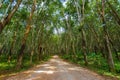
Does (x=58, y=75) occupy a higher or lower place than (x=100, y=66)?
higher

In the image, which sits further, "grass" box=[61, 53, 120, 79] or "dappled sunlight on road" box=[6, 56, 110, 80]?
"grass" box=[61, 53, 120, 79]

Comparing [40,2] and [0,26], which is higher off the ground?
[40,2]

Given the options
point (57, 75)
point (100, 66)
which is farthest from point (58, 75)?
point (100, 66)

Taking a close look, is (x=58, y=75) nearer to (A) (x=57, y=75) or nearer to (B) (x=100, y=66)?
(A) (x=57, y=75)

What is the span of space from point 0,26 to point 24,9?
2024 cm

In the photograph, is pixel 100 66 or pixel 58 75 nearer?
pixel 58 75

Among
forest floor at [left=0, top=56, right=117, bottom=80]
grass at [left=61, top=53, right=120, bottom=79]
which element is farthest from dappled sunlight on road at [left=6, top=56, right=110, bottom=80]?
grass at [left=61, top=53, right=120, bottom=79]

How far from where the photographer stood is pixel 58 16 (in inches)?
1838

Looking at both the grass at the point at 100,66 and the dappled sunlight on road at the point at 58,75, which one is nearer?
the dappled sunlight on road at the point at 58,75

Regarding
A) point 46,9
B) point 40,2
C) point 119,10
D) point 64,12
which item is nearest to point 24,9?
point 40,2

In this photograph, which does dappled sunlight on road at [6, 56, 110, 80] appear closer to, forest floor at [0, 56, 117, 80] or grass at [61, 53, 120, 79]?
forest floor at [0, 56, 117, 80]

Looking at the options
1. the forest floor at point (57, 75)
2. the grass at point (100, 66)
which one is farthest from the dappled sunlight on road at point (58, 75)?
the grass at point (100, 66)

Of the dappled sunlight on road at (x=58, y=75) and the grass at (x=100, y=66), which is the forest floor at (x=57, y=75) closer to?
the dappled sunlight on road at (x=58, y=75)

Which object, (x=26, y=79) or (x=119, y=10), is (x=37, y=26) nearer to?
(x=119, y=10)
